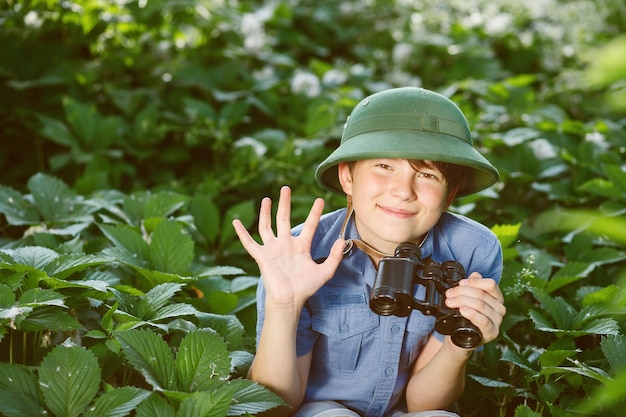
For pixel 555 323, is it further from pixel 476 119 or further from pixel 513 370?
pixel 476 119

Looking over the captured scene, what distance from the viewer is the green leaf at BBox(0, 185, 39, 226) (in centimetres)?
246

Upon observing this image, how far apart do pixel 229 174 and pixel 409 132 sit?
76.4 inches

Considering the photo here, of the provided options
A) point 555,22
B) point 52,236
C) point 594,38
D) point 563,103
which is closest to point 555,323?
point 52,236

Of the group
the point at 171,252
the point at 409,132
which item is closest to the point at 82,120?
the point at 171,252

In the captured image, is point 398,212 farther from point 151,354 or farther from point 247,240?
point 151,354

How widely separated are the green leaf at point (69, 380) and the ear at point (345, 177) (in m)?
0.81

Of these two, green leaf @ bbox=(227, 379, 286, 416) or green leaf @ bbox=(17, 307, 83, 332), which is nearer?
green leaf @ bbox=(227, 379, 286, 416)

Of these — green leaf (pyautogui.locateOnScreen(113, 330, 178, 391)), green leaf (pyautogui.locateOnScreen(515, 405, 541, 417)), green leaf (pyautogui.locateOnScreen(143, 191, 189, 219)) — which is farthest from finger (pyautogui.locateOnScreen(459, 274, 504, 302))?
green leaf (pyautogui.locateOnScreen(143, 191, 189, 219))

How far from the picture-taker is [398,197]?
1.72m

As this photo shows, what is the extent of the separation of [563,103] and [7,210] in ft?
12.4

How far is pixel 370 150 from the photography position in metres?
1.69

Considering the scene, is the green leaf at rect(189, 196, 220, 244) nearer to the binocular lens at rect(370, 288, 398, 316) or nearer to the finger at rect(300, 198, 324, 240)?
the finger at rect(300, 198, 324, 240)

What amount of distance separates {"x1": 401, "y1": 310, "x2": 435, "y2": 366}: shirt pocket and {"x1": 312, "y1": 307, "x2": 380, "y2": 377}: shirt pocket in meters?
0.09

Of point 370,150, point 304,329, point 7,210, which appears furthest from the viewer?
point 7,210
